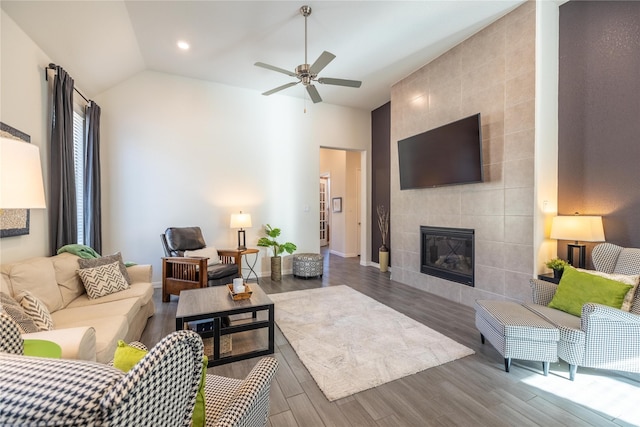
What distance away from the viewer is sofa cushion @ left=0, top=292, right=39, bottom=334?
1.53 m

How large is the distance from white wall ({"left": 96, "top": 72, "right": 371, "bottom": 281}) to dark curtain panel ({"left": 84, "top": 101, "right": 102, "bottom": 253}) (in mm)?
351

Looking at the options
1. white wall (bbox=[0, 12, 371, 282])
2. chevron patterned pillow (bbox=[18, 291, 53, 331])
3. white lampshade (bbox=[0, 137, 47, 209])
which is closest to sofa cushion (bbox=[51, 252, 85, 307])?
chevron patterned pillow (bbox=[18, 291, 53, 331])

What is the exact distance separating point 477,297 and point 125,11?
5.18 m

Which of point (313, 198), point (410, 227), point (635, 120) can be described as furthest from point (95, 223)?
point (635, 120)

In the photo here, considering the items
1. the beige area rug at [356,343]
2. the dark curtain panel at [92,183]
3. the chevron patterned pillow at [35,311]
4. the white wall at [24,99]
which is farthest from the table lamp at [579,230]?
the dark curtain panel at [92,183]

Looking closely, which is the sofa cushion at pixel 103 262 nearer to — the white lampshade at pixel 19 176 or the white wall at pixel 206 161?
the white wall at pixel 206 161

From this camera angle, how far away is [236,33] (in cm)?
342

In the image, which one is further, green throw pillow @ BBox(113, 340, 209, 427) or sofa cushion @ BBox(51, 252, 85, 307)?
sofa cushion @ BBox(51, 252, 85, 307)

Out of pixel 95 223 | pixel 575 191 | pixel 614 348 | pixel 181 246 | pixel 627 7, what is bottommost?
pixel 614 348

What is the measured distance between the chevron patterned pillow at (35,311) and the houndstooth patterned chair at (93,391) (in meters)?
1.65

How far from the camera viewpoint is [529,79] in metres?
2.96

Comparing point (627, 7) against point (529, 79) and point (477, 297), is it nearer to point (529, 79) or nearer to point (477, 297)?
point (529, 79)

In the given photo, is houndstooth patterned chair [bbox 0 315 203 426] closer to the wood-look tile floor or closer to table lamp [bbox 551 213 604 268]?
the wood-look tile floor

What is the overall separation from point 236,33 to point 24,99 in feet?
7.24
